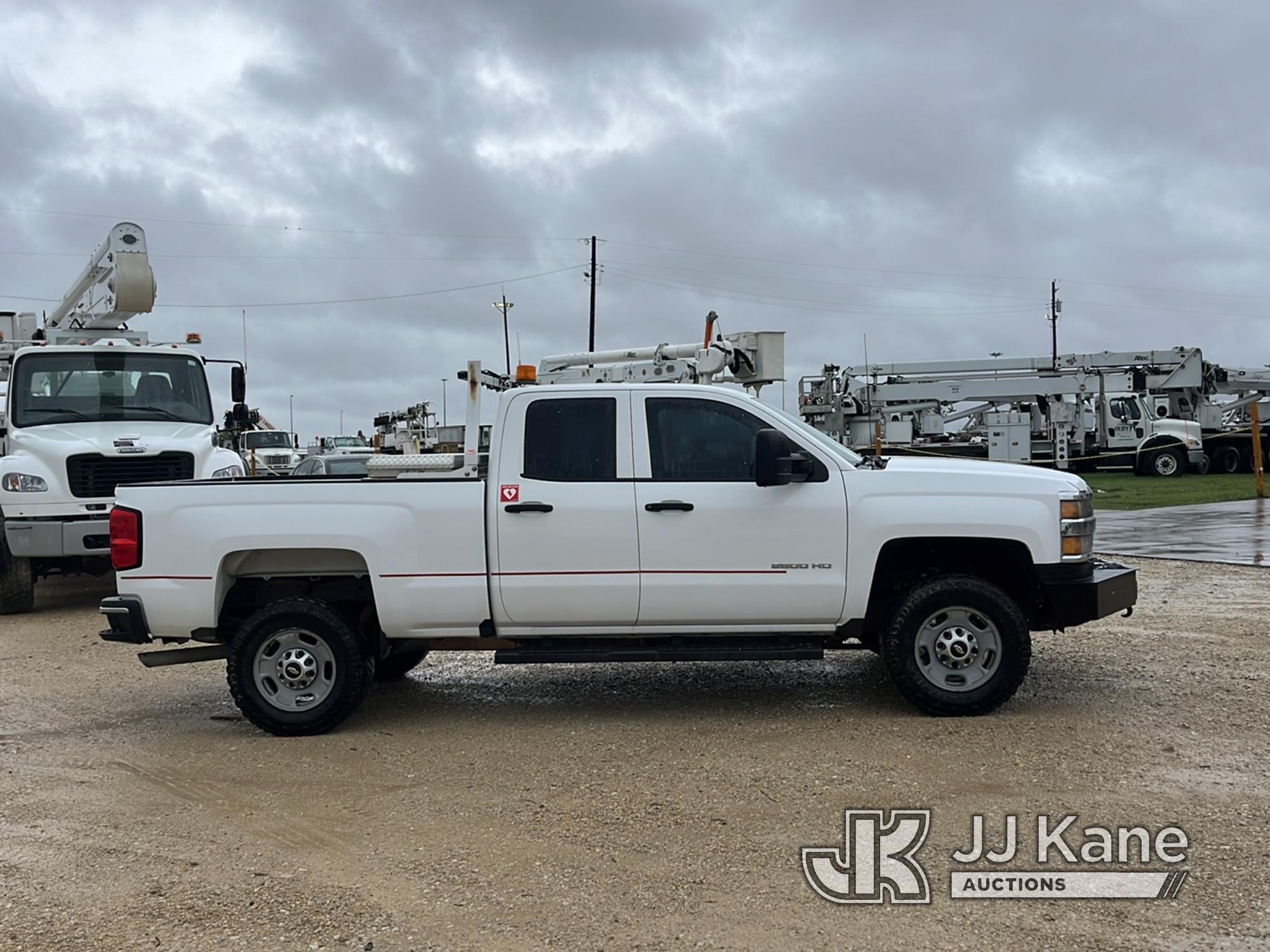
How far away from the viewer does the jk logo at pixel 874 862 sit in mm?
4234

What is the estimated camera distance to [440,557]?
21.6 feet

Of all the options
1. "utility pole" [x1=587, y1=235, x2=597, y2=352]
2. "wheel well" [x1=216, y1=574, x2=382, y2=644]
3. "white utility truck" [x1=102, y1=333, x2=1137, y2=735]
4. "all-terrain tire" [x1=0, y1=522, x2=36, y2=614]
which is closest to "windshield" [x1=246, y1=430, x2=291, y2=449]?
"utility pole" [x1=587, y1=235, x2=597, y2=352]

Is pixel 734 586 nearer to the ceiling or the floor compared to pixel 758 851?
nearer to the ceiling

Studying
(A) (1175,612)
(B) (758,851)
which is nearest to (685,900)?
(B) (758,851)

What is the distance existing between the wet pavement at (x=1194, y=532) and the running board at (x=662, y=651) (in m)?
8.34

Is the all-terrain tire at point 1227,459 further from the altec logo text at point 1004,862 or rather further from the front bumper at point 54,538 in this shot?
the altec logo text at point 1004,862

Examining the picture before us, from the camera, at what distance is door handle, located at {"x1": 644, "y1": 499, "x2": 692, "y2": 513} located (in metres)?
6.54

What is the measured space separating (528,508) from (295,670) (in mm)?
1651

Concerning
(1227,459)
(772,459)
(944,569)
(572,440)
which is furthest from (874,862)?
(1227,459)

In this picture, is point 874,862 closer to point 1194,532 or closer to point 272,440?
point 1194,532

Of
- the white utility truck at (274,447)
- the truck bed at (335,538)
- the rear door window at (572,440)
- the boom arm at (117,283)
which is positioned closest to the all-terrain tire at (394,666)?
the truck bed at (335,538)

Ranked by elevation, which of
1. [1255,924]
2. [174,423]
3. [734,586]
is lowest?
[1255,924]

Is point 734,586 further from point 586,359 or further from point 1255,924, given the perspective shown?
point 586,359

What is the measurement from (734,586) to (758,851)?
2123 millimetres
